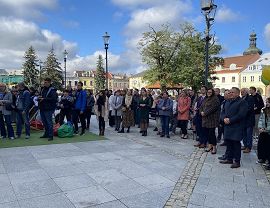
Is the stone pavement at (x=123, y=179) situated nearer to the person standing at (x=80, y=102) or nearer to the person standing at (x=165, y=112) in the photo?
the person standing at (x=165, y=112)

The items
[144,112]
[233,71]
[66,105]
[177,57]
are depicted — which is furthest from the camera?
[233,71]

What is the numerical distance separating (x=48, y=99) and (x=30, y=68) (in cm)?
5259

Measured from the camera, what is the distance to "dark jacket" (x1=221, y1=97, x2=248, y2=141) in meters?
7.06

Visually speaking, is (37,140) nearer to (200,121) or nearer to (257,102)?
(200,121)

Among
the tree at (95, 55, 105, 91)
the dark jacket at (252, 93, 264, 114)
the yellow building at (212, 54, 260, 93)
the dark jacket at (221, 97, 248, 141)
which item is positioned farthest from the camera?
the tree at (95, 55, 105, 91)

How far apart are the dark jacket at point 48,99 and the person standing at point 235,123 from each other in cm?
538

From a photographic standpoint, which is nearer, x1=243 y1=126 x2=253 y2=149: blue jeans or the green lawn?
x1=243 y1=126 x2=253 y2=149: blue jeans

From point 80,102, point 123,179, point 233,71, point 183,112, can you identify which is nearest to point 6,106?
point 80,102

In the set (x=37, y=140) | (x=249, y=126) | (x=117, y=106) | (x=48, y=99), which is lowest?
(x=37, y=140)

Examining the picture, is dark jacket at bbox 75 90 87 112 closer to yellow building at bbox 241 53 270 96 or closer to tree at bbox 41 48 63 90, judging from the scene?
tree at bbox 41 48 63 90

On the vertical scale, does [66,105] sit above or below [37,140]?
above

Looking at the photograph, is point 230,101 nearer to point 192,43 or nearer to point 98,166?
point 98,166

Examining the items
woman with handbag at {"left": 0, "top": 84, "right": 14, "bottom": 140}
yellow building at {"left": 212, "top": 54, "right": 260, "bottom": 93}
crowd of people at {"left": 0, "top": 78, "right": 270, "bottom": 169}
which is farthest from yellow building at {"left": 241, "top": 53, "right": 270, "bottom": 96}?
woman with handbag at {"left": 0, "top": 84, "right": 14, "bottom": 140}

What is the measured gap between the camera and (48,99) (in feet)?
31.7
